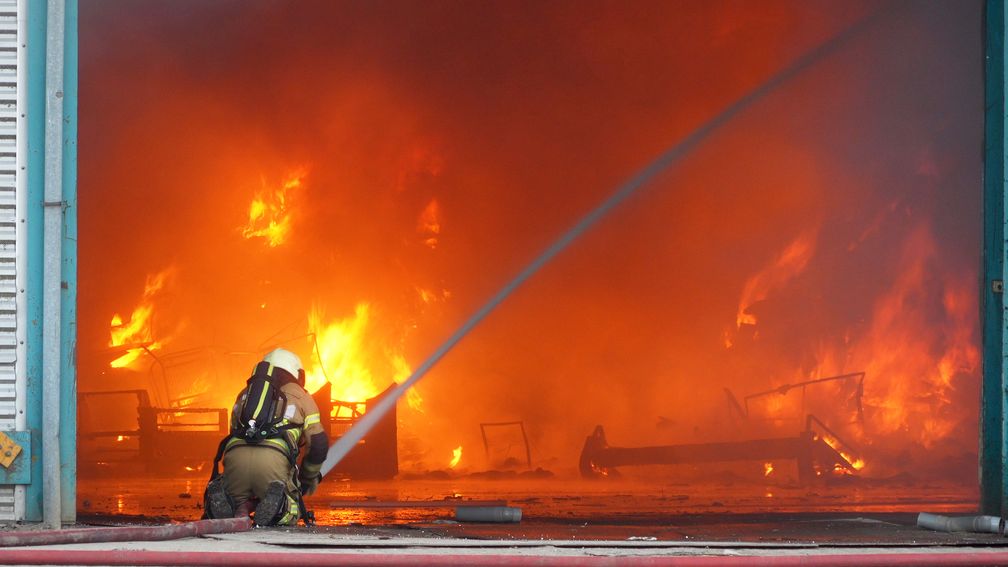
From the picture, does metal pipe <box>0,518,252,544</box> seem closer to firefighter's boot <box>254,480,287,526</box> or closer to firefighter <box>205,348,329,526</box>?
firefighter's boot <box>254,480,287,526</box>

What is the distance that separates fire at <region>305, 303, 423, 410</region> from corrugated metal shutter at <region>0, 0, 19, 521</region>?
13.6 meters

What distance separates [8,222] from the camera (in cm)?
646

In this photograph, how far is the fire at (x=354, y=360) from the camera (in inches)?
799

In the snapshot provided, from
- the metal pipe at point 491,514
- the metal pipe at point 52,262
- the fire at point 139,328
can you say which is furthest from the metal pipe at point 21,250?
the fire at point 139,328

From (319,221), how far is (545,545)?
1694 cm

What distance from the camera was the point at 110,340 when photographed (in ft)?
67.8

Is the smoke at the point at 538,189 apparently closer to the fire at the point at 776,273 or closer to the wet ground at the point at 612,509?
the fire at the point at 776,273

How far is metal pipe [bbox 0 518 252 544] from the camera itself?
4746 millimetres

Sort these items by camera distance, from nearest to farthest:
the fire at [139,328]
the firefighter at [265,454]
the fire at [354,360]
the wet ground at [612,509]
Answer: the wet ground at [612,509] → the firefighter at [265,454] → the fire at [354,360] → the fire at [139,328]

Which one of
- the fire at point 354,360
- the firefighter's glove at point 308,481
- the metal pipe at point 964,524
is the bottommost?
the metal pipe at point 964,524

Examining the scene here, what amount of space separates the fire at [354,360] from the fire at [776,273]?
21.5 feet

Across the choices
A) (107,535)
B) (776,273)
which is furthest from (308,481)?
(776,273)

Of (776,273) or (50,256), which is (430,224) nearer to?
(776,273)

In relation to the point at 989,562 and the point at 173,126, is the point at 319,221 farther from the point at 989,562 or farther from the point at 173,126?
the point at 989,562
